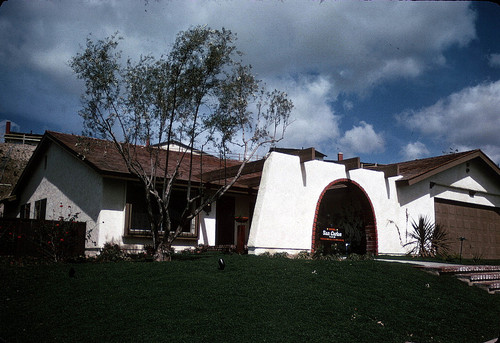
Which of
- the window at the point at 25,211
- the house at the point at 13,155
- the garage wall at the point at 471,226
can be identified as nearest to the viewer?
the garage wall at the point at 471,226

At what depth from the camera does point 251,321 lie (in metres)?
6.04

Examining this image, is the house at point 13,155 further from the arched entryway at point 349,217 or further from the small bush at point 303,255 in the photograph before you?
the small bush at point 303,255

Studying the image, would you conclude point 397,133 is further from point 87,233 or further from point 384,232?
point 87,233

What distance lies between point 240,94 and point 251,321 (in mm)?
7783

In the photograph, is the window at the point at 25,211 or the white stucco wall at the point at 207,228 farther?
the window at the point at 25,211

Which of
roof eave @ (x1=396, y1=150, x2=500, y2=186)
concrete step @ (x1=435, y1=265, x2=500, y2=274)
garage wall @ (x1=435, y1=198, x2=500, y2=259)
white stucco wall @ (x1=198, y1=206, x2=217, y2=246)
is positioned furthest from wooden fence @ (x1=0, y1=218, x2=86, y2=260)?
garage wall @ (x1=435, y1=198, x2=500, y2=259)

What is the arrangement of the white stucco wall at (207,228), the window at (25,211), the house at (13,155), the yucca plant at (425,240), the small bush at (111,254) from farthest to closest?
1. the house at (13,155)
2. the window at (25,211)
3. the yucca plant at (425,240)
4. the white stucco wall at (207,228)
5. the small bush at (111,254)

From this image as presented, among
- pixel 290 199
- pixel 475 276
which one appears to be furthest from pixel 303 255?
pixel 475 276

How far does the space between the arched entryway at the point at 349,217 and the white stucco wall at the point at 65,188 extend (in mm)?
7491

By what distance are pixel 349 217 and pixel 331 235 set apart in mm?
3543

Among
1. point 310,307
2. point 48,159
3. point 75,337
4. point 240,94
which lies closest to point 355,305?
point 310,307

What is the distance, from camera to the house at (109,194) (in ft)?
45.7

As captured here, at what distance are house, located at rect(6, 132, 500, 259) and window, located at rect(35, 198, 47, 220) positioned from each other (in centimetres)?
5

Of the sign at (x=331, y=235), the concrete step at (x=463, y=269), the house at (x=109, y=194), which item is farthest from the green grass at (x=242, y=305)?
the house at (x=109, y=194)
